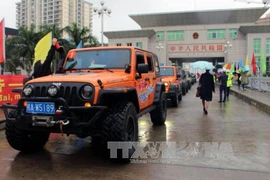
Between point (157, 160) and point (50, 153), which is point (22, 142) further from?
point (157, 160)

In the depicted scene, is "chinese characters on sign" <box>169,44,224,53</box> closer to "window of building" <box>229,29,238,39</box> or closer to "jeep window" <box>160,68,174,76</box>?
"window of building" <box>229,29,238,39</box>

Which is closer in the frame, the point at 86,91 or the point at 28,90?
the point at 86,91

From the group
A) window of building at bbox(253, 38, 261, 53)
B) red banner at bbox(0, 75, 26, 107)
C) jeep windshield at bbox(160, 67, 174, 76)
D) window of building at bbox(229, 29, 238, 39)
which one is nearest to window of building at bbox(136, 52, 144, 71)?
red banner at bbox(0, 75, 26, 107)

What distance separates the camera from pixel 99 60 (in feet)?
19.3

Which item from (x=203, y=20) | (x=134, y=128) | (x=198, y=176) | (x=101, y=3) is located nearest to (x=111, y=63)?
(x=134, y=128)

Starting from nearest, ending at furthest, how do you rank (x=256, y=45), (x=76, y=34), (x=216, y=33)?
(x=76, y=34) → (x=256, y=45) → (x=216, y=33)

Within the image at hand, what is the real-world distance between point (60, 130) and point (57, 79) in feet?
2.58

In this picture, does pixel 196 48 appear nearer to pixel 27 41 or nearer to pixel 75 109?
pixel 27 41

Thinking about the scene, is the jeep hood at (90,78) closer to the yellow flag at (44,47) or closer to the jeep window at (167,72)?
the yellow flag at (44,47)

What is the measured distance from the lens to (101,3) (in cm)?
2117

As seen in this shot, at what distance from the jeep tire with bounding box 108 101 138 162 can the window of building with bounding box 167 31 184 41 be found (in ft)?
190

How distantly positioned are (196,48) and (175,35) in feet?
17.1

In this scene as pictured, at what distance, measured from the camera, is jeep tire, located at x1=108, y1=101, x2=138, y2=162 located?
14.8 ft

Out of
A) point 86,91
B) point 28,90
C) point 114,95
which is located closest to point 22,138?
point 28,90
